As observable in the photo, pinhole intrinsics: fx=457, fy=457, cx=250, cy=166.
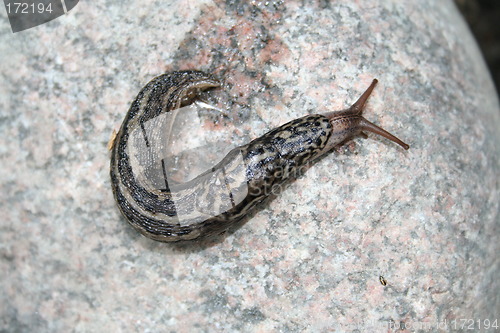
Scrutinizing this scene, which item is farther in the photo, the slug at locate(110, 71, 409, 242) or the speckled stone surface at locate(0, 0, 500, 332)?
the speckled stone surface at locate(0, 0, 500, 332)

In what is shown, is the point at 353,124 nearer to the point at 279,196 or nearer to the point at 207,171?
the point at 279,196

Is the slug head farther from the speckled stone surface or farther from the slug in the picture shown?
the speckled stone surface

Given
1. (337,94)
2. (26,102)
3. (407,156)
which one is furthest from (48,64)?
(407,156)

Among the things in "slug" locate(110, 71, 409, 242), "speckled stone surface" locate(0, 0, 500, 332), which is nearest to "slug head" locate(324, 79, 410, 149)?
"slug" locate(110, 71, 409, 242)

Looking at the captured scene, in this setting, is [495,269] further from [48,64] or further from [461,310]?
[48,64]

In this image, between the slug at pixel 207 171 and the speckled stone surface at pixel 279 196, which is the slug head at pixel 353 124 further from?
the speckled stone surface at pixel 279 196

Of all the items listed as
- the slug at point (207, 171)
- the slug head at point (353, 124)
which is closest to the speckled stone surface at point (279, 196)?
the slug head at point (353, 124)

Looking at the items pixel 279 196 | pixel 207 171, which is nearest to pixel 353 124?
pixel 279 196
